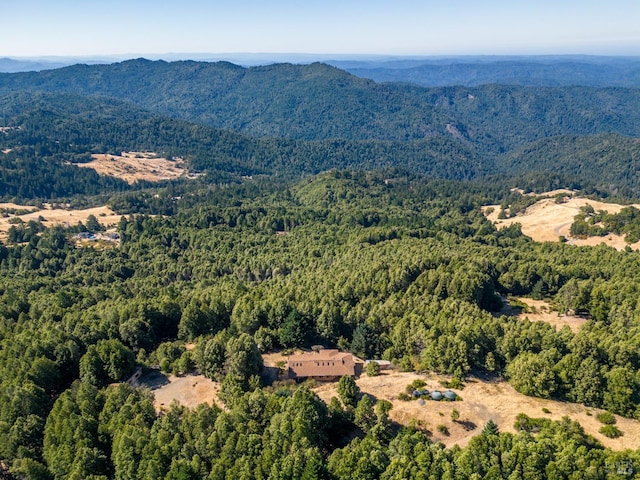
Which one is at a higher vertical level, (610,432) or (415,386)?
(415,386)

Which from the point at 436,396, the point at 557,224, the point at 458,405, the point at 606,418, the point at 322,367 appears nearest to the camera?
the point at 606,418

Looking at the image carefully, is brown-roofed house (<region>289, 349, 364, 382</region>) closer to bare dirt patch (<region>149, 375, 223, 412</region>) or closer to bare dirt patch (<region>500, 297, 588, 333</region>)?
bare dirt patch (<region>149, 375, 223, 412</region>)

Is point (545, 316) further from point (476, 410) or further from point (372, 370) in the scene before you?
point (372, 370)

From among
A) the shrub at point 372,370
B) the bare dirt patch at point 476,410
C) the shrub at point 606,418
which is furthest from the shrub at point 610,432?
the shrub at point 372,370

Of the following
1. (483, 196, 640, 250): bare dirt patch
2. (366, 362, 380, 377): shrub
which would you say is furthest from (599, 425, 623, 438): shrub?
(483, 196, 640, 250): bare dirt patch

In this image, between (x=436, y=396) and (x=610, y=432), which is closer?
(x=610, y=432)

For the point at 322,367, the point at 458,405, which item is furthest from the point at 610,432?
the point at 322,367

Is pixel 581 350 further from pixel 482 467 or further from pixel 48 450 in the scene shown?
pixel 48 450
